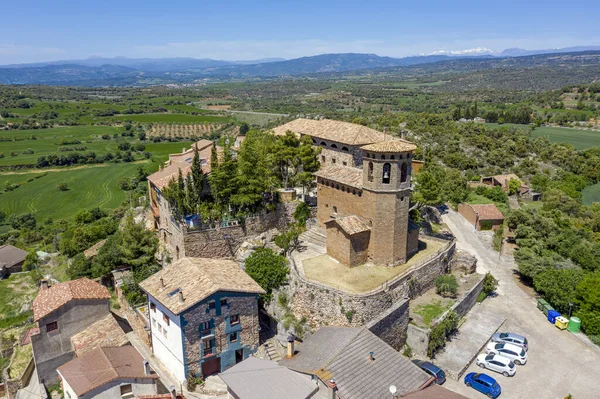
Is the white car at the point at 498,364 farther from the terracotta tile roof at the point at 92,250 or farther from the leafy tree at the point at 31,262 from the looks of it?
the leafy tree at the point at 31,262

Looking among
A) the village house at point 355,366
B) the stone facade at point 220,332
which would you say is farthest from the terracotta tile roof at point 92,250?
the village house at point 355,366

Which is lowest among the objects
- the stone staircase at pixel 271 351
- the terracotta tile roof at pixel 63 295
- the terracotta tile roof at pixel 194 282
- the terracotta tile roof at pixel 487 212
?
the stone staircase at pixel 271 351

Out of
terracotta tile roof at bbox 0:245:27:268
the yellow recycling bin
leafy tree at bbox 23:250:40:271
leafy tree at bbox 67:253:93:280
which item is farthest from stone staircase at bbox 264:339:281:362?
terracotta tile roof at bbox 0:245:27:268

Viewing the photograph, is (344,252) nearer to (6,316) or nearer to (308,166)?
(308,166)

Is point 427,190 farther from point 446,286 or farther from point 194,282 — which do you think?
point 194,282

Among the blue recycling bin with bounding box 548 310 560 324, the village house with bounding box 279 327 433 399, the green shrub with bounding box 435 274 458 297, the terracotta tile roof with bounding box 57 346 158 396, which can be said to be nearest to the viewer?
the village house with bounding box 279 327 433 399

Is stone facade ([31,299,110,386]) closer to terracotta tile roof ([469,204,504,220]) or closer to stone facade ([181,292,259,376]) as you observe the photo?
stone facade ([181,292,259,376])
